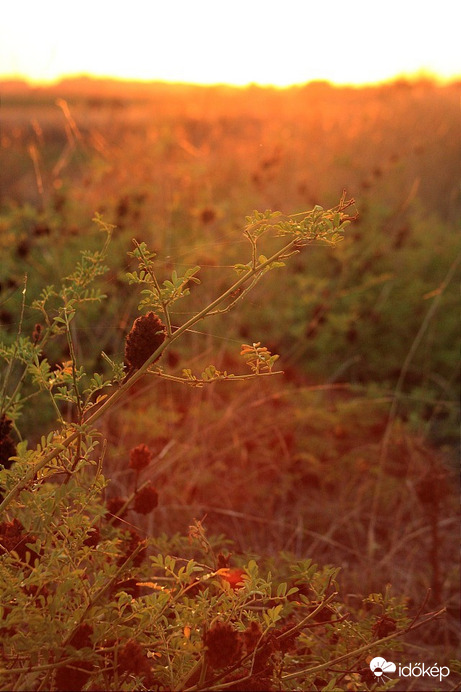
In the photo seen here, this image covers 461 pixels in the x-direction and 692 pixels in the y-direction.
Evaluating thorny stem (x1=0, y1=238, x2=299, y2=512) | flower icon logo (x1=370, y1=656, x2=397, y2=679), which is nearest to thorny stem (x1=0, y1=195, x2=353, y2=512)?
thorny stem (x1=0, y1=238, x2=299, y2=512)

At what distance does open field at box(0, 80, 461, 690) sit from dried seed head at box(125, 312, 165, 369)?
30cm

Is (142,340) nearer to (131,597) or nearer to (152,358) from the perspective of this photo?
(152,358)

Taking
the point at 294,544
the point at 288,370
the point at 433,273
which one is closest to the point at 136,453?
the point at 294,544

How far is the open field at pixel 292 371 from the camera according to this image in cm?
237

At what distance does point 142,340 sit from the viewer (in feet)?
3.55

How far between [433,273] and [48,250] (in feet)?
7.14

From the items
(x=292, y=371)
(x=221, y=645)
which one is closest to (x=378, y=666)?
(x=221, y=645)

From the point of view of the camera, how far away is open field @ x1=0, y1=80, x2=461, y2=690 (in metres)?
2.37

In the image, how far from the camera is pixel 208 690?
102 centimetres

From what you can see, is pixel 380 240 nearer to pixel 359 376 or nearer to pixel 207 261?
pixel 359 376

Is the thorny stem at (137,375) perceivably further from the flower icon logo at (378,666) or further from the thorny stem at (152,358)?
the flower icon logo at (378,666)

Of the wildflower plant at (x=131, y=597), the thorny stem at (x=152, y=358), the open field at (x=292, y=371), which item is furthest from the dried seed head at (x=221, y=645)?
the open field at (x=292, y=371)

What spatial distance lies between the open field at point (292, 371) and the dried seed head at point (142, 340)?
0.98 ft

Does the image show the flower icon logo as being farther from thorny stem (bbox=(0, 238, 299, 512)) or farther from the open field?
thorny stem (bbox=(0, 238, 299, 512))
